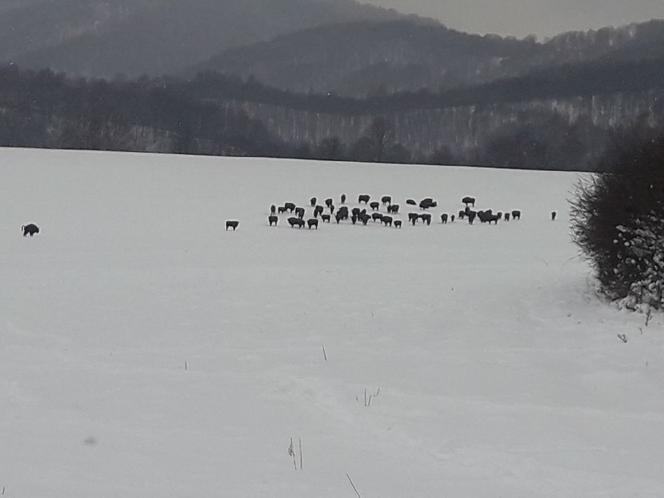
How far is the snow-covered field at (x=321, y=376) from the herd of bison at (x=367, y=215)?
28.8 ft

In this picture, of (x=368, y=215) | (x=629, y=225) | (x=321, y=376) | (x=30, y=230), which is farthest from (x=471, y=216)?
(x=321, y=376)

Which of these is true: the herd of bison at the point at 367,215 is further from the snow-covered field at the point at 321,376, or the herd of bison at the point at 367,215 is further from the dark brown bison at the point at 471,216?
the snow-covered field at the point at 321,376

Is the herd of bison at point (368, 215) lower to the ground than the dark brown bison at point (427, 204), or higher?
lower

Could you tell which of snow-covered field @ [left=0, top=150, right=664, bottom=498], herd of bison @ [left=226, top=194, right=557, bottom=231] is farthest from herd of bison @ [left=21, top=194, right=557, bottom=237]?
snow-covered field @ [left=0, top=150, right=664, bottom=498]

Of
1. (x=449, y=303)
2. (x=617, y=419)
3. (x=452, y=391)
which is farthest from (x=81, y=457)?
(x=449, y=303)

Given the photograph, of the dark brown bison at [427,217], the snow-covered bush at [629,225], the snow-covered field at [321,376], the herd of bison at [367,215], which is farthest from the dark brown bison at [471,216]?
the snow-covered bush at [629,225]

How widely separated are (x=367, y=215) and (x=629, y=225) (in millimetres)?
23521

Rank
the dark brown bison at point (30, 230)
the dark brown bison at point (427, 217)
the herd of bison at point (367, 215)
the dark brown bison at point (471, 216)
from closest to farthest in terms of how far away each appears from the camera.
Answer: the dark brown bison at point (30, 230) → the herd of bison at point (367, 215) → the dark brown bison at point (427, 217) → the dark brown bison at point (471, 216)

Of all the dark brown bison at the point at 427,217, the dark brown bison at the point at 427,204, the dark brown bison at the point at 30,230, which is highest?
the dark brown bison at the point at 427,204

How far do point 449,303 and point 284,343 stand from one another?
4.35 meters

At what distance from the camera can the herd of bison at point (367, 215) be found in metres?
34.8

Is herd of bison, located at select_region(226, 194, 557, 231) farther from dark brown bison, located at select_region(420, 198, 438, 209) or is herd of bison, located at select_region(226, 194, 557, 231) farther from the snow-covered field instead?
the snow-covered field

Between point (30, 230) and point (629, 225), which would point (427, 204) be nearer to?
point (30, 230)

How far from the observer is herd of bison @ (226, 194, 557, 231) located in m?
34.8
